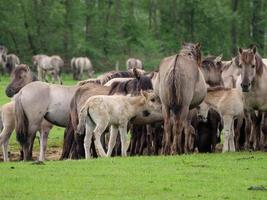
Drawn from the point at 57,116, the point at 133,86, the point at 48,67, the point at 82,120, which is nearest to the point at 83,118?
the point at 82,120

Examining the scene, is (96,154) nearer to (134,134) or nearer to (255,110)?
(134,134)

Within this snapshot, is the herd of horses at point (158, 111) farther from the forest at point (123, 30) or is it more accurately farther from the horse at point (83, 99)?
the forest at point (123, 30)

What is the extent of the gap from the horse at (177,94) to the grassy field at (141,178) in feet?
4.36

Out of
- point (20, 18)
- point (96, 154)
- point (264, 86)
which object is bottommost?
point (96, 154)

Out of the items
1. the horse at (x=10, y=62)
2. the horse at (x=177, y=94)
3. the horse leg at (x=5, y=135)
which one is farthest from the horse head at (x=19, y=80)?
the horse at (x=10, y=62)

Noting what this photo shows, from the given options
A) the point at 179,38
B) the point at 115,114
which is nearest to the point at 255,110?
the point at 115,114

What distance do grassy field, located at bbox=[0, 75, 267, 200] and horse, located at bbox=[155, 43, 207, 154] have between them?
133 centimetres

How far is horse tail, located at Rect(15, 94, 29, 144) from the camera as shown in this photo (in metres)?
20.5

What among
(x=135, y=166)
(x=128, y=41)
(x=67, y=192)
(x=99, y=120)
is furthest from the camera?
(x=128, y=41)

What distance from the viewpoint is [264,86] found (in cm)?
1905

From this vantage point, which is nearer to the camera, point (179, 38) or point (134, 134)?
point (134, 134)

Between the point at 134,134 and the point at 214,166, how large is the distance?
6335mm

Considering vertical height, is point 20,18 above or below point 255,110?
above

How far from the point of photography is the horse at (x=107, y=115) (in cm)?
1848
